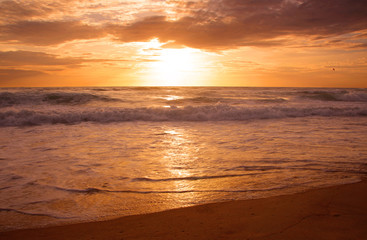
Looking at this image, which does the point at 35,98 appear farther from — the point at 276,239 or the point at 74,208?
the point at 276,239

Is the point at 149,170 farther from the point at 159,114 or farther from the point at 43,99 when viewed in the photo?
the point at 43,99

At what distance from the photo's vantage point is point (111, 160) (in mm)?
5141

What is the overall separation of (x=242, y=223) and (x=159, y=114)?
34.6 feet

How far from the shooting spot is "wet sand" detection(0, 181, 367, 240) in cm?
243

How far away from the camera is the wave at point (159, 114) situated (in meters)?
11.5

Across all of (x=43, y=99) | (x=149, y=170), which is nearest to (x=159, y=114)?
(x=149, y=170)

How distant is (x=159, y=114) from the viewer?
1295cm

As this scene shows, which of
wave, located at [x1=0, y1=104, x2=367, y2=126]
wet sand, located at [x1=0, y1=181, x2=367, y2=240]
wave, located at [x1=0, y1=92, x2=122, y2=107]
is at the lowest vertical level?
wet sand, located at [x1=0, y1=181, x2=367, y2=240]

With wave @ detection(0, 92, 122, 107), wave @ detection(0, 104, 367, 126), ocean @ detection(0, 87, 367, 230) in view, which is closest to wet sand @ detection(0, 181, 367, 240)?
ocean @ detection(0, 87, 367, 230)

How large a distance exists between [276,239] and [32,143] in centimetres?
668

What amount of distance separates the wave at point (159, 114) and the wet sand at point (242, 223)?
9411 mm

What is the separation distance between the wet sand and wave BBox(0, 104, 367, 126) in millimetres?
9411

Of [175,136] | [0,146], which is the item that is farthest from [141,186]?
[0,146]

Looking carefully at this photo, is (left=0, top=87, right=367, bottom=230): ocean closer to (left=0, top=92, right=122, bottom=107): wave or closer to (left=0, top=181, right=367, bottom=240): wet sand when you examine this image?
(left=0, top=181, right=367, bottom=240): wet sand
